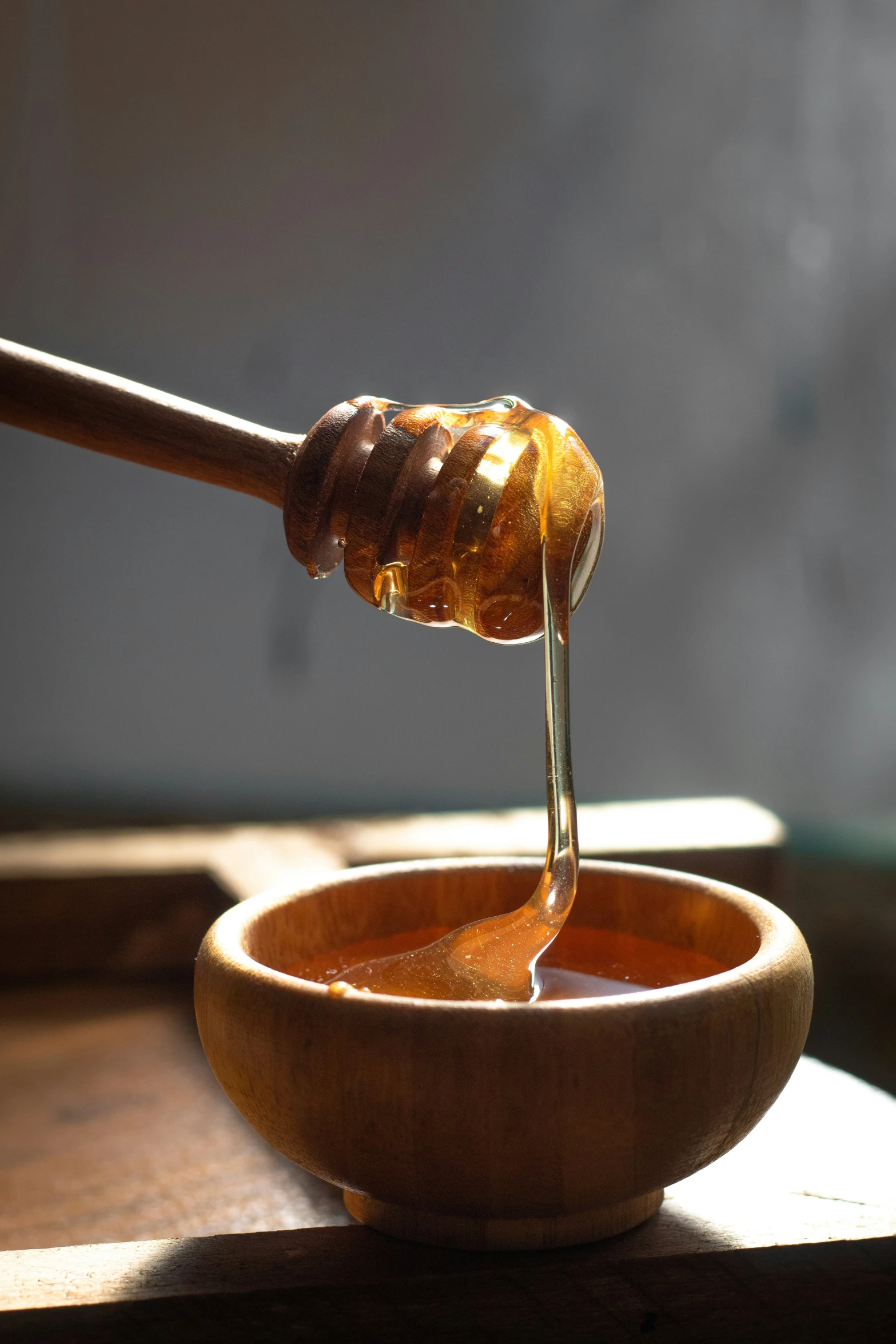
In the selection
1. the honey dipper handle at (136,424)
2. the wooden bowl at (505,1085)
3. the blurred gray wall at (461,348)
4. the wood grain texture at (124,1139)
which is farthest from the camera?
the blurred gray wall at (461,348)

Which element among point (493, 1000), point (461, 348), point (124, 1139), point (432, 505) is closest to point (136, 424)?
point (432, 505)

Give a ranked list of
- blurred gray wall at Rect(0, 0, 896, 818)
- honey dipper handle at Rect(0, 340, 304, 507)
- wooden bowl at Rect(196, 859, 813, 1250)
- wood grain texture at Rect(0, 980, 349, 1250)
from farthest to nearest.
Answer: blurred gray wall at Rect(0, 0, 896, 818) → wood grain texture at Rect(0, 980, 349, 1250) → honey dipper handle at Rect(0, 340, 304, 507) → wooden bowl at Rect(196, 859, 813, 1250)

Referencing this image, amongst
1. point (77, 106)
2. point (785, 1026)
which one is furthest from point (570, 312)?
point (785, 1026)

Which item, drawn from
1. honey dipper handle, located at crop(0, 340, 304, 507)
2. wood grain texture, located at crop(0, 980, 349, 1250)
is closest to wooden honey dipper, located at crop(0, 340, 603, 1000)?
honey dipper handle, located at crop(0, 340, 304, 507)

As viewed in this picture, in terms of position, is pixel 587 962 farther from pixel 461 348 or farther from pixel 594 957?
pixel 461 348

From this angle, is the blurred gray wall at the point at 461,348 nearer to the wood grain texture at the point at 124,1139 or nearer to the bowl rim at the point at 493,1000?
the wood grain texture at the point at 124,1139

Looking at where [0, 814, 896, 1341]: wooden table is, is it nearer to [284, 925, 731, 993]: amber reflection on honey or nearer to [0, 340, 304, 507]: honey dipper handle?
[284, 925, 731, 993]: amber reflection on honey

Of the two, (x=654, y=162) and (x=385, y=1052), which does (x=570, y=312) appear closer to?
(x=654, y=162)

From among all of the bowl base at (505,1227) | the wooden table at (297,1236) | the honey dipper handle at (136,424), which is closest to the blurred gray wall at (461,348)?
the wooden table at (297,1236)
